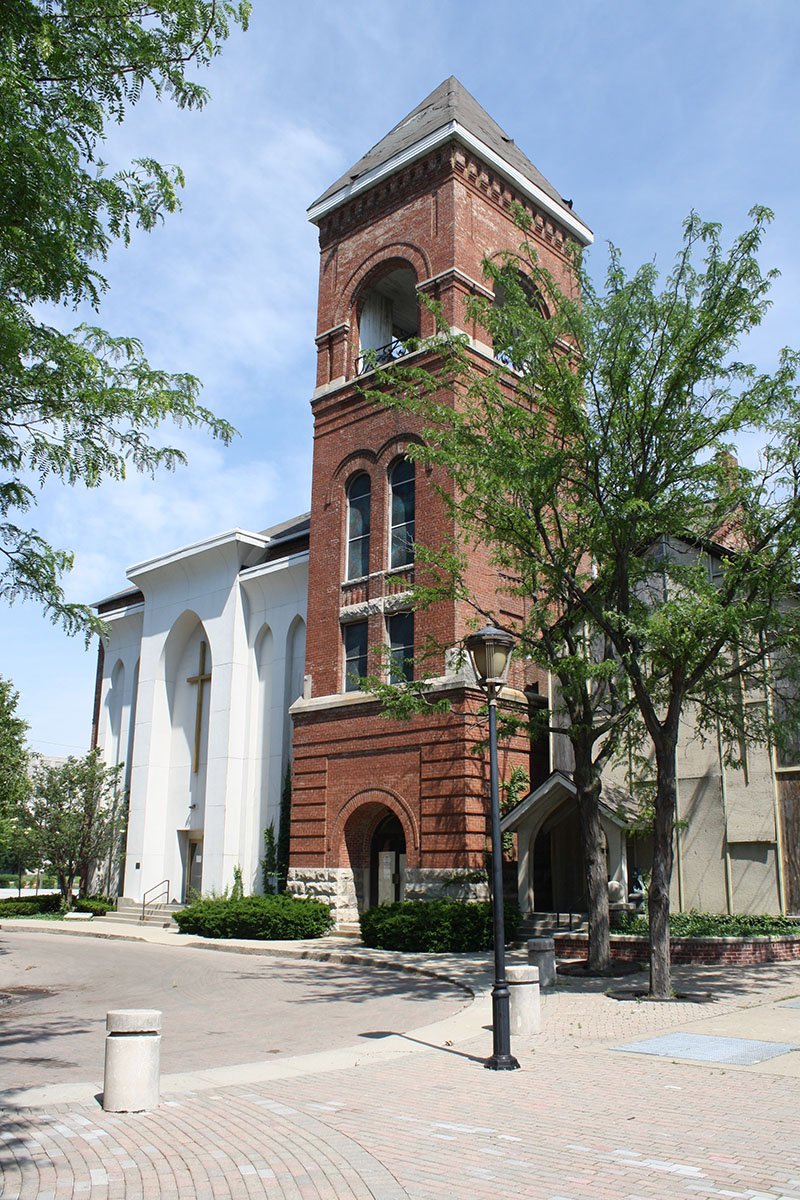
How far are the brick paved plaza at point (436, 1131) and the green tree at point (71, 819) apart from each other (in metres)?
26.8

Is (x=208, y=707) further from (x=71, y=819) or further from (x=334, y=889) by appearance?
(x=334, y=889)

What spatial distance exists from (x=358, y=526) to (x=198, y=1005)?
15.6m

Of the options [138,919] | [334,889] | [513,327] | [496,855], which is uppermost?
[513,327]

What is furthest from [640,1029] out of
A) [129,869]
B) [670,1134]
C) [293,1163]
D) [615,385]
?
[129,869]

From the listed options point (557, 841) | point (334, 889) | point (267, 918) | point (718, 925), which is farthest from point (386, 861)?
point (718, 925)

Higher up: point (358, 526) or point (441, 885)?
point (358, 526)

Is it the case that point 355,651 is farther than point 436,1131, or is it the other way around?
point 355,651

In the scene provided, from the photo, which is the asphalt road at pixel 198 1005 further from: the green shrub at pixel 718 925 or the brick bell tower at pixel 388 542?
the green shrub at pixel 718 925

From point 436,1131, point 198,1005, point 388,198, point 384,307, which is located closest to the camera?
point 436,1131

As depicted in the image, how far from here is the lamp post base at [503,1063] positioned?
933 centimetres

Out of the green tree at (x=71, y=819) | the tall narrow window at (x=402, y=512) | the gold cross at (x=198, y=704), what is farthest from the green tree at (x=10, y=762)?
the tall narrow window at (x=402, y=512)

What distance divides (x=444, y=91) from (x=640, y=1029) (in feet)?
95.6

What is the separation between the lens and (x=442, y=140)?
27016 mm

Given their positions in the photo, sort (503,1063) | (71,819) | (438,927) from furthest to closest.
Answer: (71,819) < (438,927) < (503,1063)
